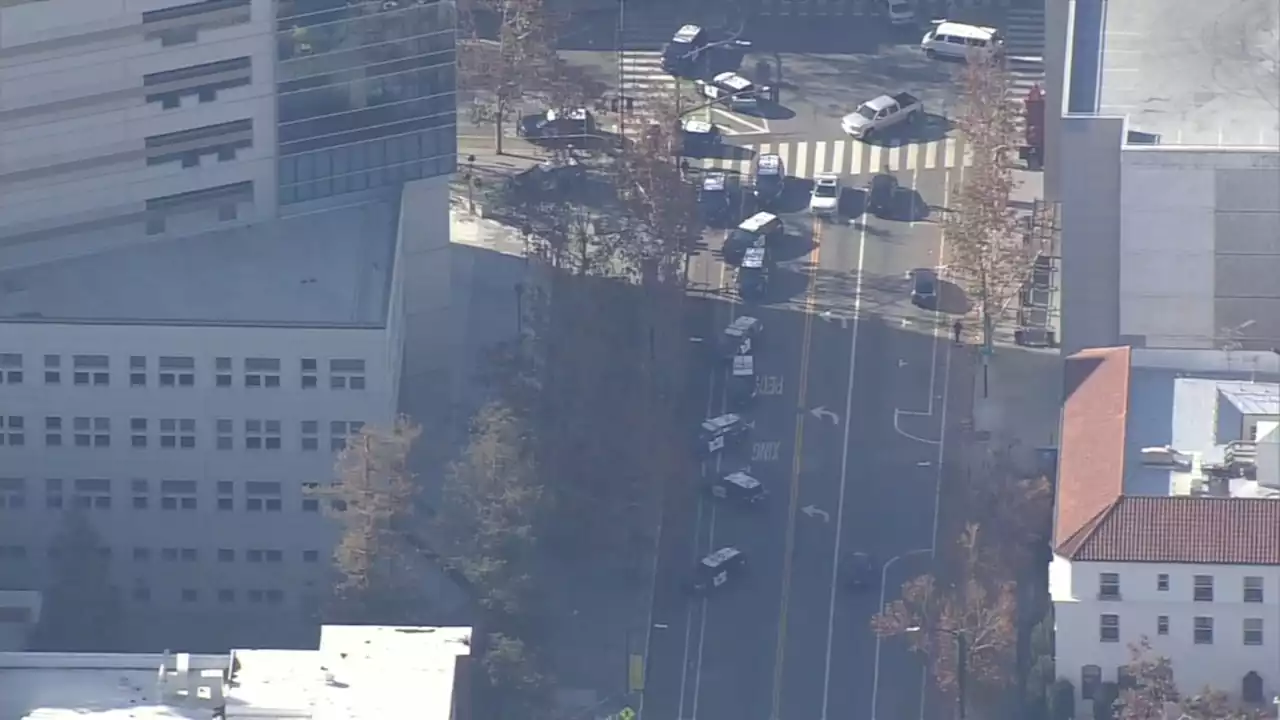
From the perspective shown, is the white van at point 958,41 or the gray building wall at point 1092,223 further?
the white van at point 958,41

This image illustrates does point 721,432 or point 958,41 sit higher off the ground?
point 958,41

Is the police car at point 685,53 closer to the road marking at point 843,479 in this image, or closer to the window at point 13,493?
the road marking at point 843,479

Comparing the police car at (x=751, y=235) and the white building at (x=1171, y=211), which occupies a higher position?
the white building at (x=1171, y=211)

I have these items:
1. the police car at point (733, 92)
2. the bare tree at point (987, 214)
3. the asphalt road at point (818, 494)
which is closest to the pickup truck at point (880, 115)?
the bare tree at point (987, 214)

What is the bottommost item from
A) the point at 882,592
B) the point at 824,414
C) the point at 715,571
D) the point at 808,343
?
the point at 882,592

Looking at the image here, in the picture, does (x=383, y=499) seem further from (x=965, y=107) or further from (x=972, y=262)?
(x=965, y=107)

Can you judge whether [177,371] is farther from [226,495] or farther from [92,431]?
[226,495]

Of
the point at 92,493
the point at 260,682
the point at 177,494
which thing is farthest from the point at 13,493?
the point at 260,682
